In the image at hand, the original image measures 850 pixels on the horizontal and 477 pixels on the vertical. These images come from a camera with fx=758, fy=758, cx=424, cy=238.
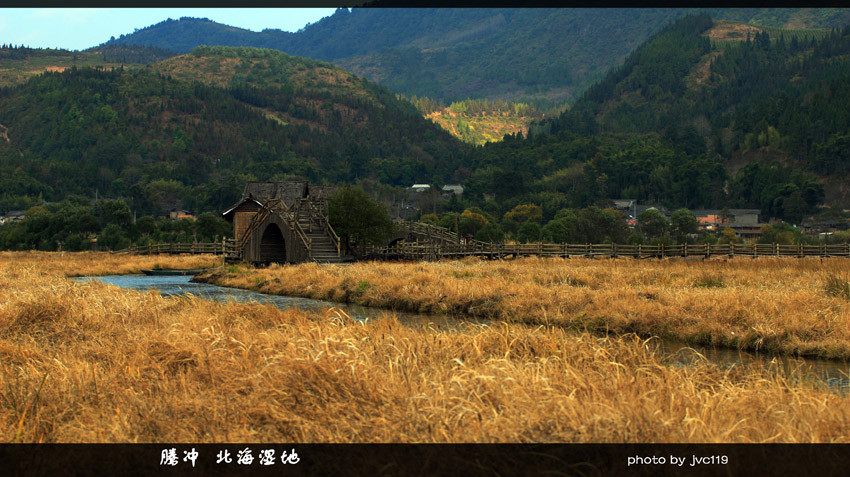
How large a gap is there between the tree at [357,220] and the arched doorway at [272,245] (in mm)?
4266

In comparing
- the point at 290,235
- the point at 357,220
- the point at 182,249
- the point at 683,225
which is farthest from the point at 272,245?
the point at 683,225

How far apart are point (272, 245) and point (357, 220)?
6.78 meters

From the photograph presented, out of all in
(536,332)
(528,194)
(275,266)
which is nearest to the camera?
(536,332)

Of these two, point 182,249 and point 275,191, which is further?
point 182,249

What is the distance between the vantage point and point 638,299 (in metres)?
25.1

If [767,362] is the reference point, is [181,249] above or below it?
below

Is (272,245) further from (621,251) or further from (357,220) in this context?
(621,251)

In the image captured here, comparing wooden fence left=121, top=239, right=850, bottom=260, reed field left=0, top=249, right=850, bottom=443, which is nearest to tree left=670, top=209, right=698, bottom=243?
wooden fence left=121, top=239, right=850, bottom=260

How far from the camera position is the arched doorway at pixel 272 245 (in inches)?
2219

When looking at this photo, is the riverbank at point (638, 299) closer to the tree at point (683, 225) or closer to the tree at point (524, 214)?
the tree at point (683, 225)

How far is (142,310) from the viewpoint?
18406mm

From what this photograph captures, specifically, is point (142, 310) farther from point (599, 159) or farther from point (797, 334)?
point (599, 159)
